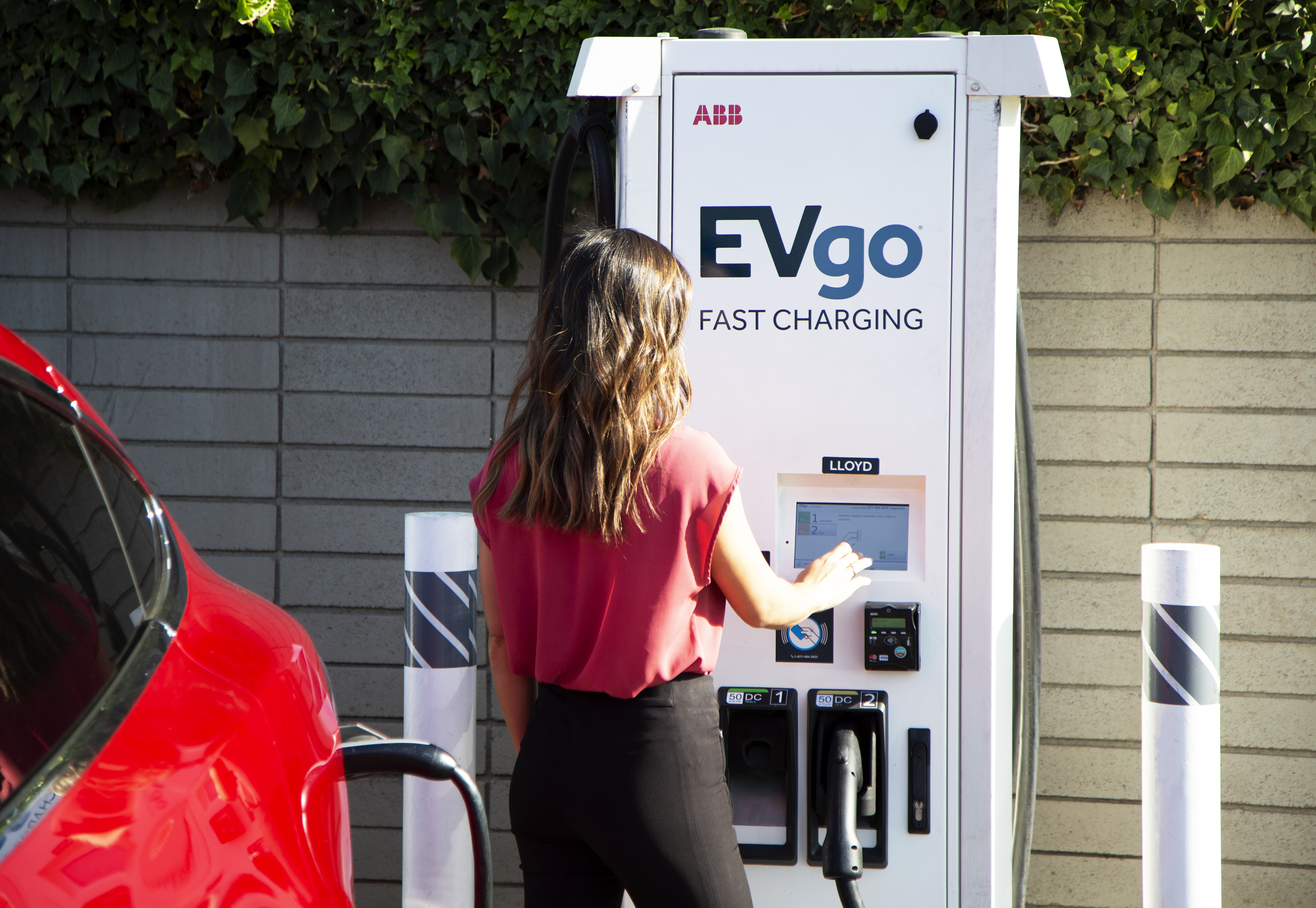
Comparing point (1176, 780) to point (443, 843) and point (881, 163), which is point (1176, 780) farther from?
point (443, 843)

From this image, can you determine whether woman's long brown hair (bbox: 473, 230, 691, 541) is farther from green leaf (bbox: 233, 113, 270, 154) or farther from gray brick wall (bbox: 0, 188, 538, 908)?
green leaf (bbox: 233, 113, 270, 154)

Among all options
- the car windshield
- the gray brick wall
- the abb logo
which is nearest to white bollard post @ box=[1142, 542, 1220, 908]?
the abb logo

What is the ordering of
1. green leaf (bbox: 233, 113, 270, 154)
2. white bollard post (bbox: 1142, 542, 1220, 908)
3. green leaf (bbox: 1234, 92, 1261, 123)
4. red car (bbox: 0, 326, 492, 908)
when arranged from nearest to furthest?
red car (bbox: 0, 326, 492, 908), white bollard post (bbox: 1142, 542, 1220, 908), green leaf (bbox: 1234, 92, 1261, 123), green leaf (bbox: 233, 113, 270, 154)

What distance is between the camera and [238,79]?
10.4ft

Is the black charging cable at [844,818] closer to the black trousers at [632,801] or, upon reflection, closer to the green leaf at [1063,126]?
the black trousers at [632,801]

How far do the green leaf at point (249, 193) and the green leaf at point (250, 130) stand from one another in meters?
0.11

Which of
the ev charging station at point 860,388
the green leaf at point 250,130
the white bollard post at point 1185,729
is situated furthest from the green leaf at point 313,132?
the white bollard post at point 1185,729

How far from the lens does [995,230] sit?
2.07m

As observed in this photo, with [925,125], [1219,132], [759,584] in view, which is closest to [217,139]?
[925,125]

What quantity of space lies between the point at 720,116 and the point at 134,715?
1585 millimetres

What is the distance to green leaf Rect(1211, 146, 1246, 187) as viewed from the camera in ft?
9.75

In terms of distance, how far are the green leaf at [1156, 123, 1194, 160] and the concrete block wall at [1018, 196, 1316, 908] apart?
0.71 ft

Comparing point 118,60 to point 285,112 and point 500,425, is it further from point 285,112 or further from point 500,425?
point 500,425

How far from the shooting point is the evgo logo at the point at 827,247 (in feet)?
6.86
